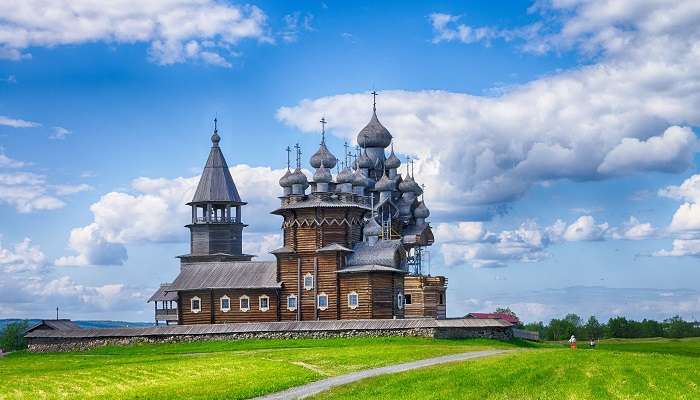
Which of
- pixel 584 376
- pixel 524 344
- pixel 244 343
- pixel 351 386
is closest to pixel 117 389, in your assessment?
pixel 351 386

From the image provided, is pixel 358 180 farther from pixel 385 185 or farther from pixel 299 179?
pixel 299 179

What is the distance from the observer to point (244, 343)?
60.9 meters

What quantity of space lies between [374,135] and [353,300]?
17.8 meters

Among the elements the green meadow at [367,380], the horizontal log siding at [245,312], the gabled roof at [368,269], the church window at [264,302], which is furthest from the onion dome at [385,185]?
the green meadow at [367,380]

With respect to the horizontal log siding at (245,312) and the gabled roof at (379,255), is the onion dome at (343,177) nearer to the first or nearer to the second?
the gabled roof at (379,255)

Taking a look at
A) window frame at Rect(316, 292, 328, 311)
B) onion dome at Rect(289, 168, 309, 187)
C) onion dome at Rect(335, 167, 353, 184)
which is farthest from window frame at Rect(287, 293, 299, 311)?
onion dome at Rect(335, 167, 353, 184)

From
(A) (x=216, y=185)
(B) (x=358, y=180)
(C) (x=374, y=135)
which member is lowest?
(B) (x=358, y=180)

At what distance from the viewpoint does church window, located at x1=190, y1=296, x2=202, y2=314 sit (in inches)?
2869

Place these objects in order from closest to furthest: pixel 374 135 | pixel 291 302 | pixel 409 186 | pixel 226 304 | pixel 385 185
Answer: pixel 291 302 < pixel 226 304 < pixel 385 185 < pixel 409 186 < pixel 374 135

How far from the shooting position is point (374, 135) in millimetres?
80562

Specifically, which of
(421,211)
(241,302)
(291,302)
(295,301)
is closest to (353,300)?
(295,301)

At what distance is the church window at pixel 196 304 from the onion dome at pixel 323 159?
12.9 meters

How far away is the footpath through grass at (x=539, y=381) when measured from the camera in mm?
29000

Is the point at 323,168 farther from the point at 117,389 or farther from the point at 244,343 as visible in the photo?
the point at 117,389
